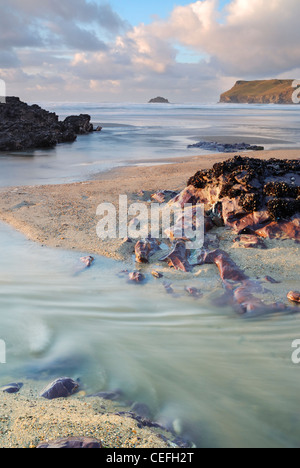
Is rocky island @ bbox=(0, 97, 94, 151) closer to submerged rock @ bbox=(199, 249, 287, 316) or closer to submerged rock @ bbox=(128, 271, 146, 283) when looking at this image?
submerged rock @ bbox=(128, 271, 146, 283)

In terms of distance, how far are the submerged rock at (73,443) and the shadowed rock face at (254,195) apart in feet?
11.1

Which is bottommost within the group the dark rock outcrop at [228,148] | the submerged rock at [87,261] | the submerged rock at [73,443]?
the submerged rock at [73,443]

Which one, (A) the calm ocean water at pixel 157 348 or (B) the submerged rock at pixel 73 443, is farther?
(A) the calm ocean water at pixel 157 348

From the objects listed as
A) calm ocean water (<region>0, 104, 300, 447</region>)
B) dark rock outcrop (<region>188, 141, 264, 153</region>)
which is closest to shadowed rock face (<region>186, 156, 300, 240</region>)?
calm ocean water (<region>0, 104, 300, 447</region>)

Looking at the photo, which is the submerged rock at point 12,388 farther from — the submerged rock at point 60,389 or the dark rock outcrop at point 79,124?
the dark rock outcrop at point 79,124

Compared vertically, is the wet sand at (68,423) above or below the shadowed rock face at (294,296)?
below

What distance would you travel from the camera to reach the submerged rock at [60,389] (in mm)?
2283

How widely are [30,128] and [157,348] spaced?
57.7 feet

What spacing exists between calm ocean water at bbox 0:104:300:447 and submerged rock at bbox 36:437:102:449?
0.48 m

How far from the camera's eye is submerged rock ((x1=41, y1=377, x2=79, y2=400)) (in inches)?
89.9

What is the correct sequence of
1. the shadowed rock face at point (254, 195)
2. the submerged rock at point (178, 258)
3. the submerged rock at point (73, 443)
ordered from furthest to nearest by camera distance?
the shadowed rock face at point (254, 195), the submerged rock at point (178, 258), the submerged rock at point (73, 443)

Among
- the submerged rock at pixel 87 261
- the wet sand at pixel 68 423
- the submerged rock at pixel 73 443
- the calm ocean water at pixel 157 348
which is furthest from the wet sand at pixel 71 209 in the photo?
the submerged rock at pixel 73 443

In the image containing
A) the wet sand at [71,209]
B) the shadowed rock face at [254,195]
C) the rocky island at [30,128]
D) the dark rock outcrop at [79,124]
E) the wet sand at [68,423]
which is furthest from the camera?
the dark rock outcrop at [79,124]

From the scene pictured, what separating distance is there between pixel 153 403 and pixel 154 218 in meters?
3.37
